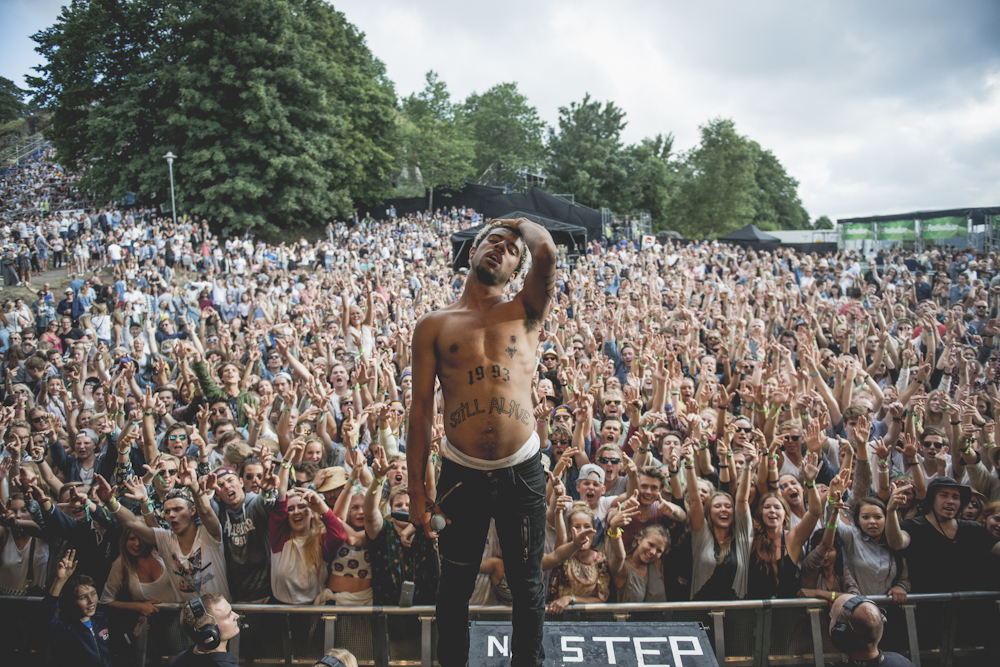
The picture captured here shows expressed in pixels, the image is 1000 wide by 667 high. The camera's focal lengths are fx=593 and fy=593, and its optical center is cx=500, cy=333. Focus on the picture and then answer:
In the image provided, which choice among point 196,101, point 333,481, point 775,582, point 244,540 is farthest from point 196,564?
point 196,101

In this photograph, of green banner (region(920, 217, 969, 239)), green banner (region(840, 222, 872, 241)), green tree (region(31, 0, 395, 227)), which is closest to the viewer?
green banner (region(920, 217, 969, 239))

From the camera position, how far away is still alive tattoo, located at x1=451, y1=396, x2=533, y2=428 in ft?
8.71

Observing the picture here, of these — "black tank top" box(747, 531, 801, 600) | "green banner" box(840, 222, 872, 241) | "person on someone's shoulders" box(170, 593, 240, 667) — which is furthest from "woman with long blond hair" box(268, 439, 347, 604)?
"green banner" box(840, 222, 872, 241)

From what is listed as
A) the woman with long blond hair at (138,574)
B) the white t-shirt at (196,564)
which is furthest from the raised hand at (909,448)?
the woman with long blond hair at (138,574)

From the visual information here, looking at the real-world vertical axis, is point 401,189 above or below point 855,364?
above

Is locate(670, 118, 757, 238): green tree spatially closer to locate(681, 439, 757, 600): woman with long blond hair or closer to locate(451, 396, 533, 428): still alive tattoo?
locate(681, 439, 757, 600): woman with long blond hair

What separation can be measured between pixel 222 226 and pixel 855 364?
28984 mm

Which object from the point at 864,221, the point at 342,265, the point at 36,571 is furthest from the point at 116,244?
the point at 864,221

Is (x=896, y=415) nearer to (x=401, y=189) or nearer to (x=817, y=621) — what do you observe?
(x=817, y=621)

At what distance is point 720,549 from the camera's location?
4238 millimetres

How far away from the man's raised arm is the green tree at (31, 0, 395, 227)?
27.4 meters

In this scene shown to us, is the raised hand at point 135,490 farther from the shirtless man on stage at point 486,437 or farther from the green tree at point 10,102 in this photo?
the green tree at point 10,102

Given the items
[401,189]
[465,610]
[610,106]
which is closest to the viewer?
[465,610]

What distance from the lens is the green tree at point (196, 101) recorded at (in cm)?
2672
